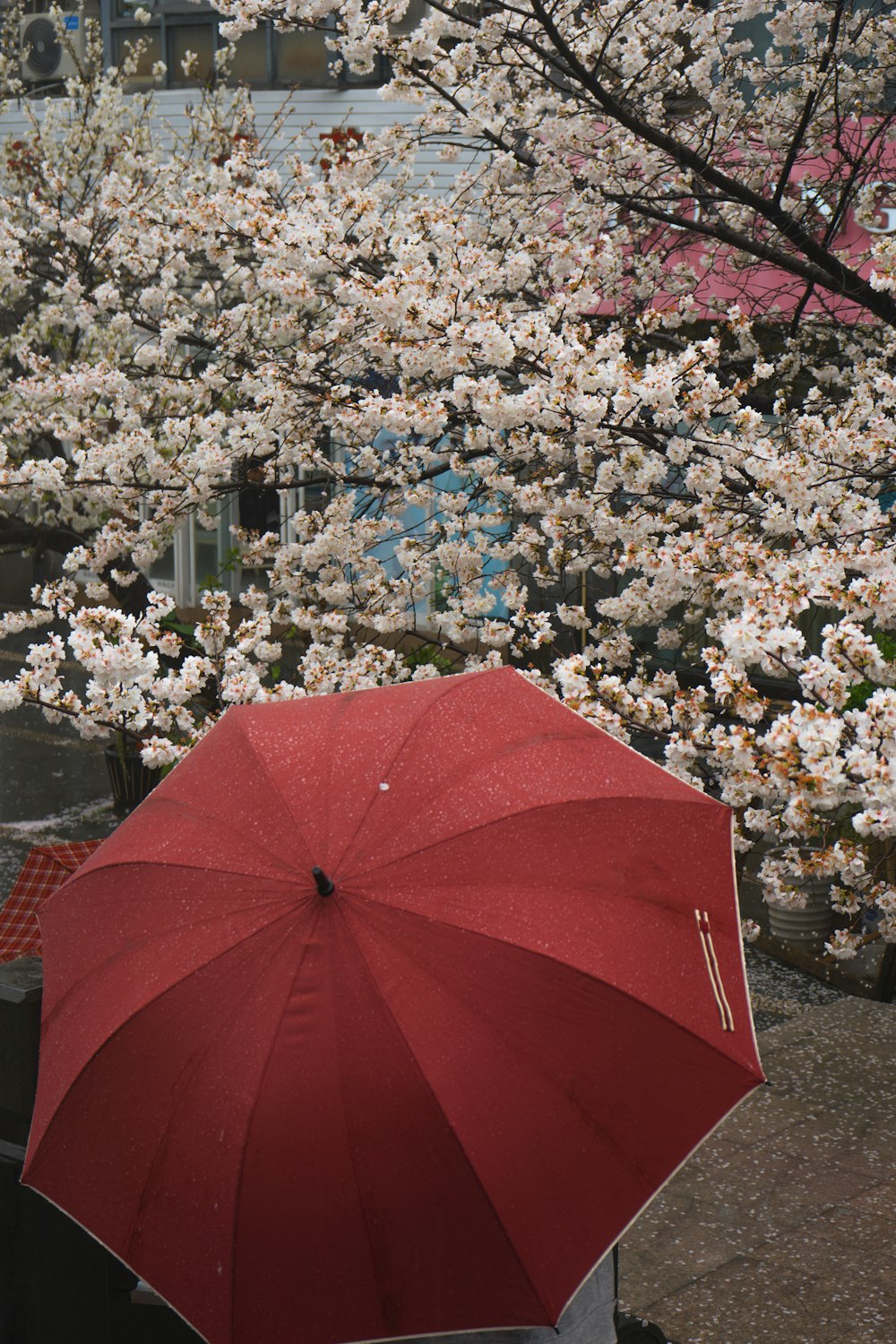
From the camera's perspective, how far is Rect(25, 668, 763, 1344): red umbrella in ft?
7.23

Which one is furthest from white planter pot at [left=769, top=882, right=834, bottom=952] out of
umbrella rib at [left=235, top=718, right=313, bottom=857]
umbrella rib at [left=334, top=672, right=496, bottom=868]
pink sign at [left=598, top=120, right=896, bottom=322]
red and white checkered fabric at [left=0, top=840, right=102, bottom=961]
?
umbrella rib at [left=235, top=718, right=313, bottom=857]

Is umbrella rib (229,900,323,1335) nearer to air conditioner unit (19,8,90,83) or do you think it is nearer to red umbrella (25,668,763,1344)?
red umbrella (25,668,763,1344)

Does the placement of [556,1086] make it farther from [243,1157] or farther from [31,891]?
[31,891]

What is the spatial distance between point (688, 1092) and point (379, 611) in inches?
190

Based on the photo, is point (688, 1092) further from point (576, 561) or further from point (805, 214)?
point (805, 214)

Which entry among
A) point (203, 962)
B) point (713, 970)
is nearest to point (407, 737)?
point (203, 962)

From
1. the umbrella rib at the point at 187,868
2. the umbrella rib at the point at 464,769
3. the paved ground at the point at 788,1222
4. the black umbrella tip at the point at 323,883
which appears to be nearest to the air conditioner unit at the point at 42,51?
the paved ground at the point at 788,1222

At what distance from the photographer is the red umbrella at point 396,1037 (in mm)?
2203

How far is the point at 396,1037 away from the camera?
2.23 m

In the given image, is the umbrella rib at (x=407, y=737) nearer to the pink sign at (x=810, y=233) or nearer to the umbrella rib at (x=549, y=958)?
the umbrella rib at (x=549, y=958)

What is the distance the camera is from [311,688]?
19.5 ft

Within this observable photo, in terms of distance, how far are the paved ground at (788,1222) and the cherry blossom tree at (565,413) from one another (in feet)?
2.57

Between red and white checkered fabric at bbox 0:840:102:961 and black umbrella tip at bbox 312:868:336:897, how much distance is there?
3.23 metres

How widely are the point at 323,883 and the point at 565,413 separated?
3.25 meters
